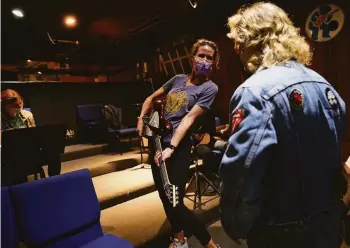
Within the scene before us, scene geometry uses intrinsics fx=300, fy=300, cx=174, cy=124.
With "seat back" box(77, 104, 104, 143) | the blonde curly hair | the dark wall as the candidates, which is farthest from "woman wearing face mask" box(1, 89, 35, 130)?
the blonde curly hair

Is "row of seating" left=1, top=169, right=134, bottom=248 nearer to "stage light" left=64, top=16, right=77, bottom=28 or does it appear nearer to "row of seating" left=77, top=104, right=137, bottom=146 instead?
"row of seating" left=77, top=104, right=137, bottom=146

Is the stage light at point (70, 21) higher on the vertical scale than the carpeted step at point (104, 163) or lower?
higher

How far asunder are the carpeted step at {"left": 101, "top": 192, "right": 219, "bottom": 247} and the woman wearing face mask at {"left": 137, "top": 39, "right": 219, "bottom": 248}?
635 millimetres

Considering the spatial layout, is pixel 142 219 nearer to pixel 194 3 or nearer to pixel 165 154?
pixel 165 154

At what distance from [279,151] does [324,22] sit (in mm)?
5604

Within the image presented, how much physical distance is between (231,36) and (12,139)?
2.77 metres

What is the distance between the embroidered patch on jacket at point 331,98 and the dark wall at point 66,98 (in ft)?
19.7

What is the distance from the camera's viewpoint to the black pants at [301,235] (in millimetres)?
993

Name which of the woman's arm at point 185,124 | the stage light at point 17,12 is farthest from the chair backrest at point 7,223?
the stage light at point 17,12

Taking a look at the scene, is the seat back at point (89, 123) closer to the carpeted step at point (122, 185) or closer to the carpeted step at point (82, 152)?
the carpeted step at point (82, 152)

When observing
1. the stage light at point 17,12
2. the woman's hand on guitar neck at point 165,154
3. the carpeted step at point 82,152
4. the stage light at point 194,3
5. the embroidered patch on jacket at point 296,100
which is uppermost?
the stage light at point 17,12

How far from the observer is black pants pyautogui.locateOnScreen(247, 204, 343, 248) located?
993mm

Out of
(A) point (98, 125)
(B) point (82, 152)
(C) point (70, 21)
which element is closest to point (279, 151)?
(B) point (82, 152)

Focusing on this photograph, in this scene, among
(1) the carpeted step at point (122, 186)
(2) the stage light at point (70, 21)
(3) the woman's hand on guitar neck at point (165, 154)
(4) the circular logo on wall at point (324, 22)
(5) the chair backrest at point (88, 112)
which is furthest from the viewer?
(2) the stage light at point (70, 21)
